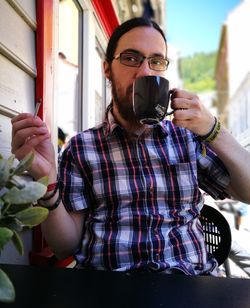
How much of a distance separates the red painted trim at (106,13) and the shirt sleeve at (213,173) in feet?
5.54

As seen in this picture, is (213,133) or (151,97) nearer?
(151,97)

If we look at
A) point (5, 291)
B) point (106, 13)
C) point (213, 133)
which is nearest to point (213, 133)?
point (213, 133)

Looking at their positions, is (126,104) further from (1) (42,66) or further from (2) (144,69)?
(1) (42,66)

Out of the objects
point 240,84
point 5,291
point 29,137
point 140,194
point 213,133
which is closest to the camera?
point 5,291

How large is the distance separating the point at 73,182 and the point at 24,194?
79cm

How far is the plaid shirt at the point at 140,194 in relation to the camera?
1.09 m

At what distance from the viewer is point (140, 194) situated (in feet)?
3.78

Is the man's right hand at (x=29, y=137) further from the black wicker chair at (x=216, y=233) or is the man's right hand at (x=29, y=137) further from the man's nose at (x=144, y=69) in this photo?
the black wicker chair at (x=216, y=233)

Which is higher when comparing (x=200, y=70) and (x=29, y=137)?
(x=200, y=70)

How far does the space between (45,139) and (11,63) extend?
36 cm


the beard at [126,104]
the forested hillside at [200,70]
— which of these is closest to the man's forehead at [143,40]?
the beard at [126,104]

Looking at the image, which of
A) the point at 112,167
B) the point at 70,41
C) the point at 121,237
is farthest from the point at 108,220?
the point at 70,41

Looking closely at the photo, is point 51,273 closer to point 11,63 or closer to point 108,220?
point 108,220

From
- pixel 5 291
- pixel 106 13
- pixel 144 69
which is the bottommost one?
pixel 5 291
